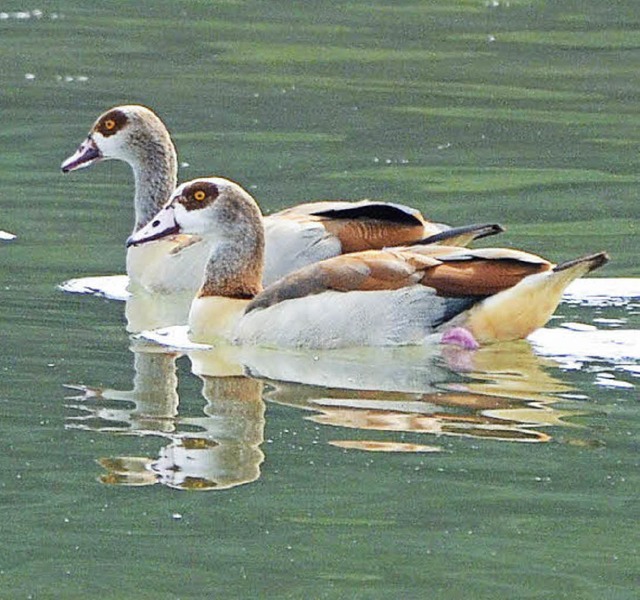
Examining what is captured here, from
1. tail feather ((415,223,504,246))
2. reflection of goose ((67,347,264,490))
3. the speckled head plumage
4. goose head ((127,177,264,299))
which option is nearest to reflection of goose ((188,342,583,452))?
reflection of goose ((67,347,264,490))

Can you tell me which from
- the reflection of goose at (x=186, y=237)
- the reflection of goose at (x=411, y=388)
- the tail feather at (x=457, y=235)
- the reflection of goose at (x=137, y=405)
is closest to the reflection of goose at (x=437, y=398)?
the reflection of goose at (x=411, y=388)

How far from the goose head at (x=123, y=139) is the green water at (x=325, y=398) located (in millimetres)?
436

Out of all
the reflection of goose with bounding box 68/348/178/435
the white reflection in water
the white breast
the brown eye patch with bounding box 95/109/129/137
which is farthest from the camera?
the brown eye patch with bounding box 95/109/129/137

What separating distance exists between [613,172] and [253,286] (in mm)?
5005

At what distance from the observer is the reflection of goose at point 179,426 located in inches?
339

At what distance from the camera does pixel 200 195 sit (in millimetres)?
12125

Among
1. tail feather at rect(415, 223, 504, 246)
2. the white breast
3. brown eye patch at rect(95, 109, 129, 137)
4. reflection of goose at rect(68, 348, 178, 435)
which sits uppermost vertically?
brown eye patch at rect(95, 109, 129, 137)

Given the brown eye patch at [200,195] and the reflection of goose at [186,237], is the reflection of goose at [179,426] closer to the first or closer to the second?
the brown eye patch at [200,195]

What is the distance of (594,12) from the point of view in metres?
24.9

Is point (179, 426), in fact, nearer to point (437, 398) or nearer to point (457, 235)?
point (437, 398)

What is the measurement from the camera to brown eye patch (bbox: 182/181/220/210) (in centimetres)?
1212

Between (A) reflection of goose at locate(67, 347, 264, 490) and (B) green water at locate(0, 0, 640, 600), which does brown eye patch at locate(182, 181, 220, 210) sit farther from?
(A) reflection of goose at locate(67, 347, 264, 490)

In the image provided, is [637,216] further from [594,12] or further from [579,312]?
[594,12]

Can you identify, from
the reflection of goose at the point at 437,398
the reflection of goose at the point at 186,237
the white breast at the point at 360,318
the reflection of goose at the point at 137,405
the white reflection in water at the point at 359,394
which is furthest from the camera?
the reflection of goose at the point at 186,237
